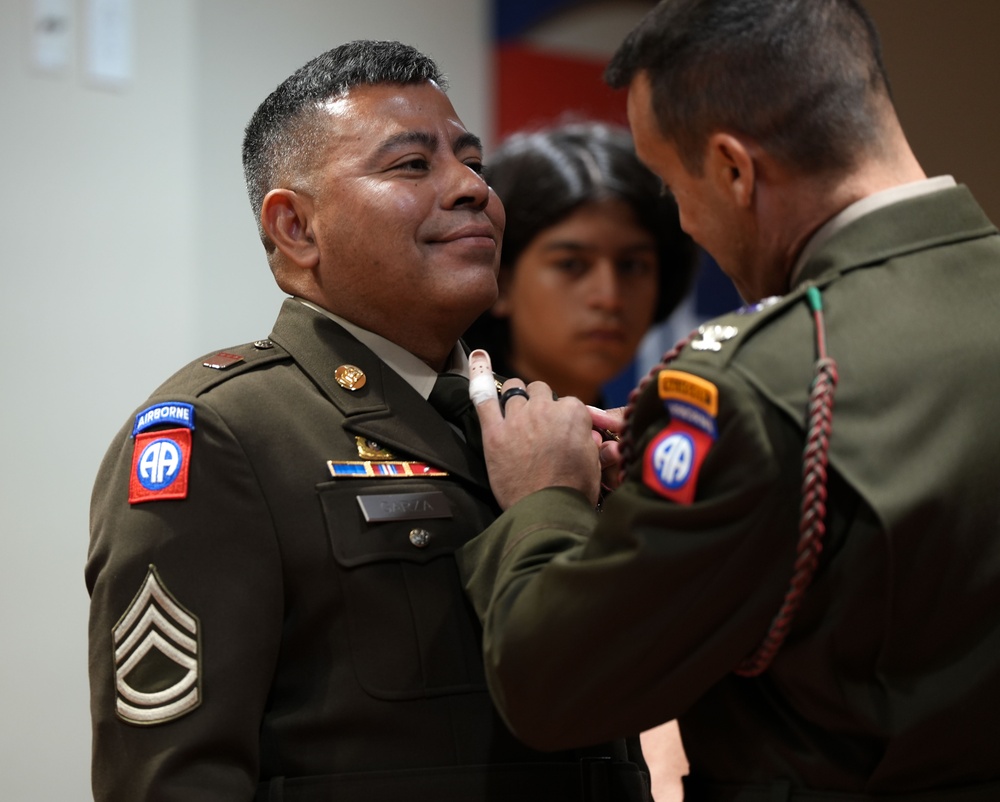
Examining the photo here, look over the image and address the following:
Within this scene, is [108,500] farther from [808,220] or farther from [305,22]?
[305,22]

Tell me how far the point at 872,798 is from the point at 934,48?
236 cm

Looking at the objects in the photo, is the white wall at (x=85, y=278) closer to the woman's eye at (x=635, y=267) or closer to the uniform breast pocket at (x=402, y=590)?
the woman's eye at (x=635, y=267)

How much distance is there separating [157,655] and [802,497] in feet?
2.34

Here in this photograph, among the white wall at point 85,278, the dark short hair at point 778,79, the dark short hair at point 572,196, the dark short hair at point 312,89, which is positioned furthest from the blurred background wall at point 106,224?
the dark short hair at point 778,79

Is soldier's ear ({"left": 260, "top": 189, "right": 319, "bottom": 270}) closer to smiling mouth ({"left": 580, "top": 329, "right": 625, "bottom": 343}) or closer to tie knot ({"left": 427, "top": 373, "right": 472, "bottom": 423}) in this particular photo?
tie knot ({"left": 427, "top": 373, "right": 472, "bottom": 423})

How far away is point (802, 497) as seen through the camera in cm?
113

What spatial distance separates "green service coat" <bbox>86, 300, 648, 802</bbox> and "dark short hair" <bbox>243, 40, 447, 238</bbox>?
0.36m

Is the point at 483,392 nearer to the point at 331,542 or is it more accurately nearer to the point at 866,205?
the point at 331,542

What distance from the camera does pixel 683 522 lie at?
1.13 m

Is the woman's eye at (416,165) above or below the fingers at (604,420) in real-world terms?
above

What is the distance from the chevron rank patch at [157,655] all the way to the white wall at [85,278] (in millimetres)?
1469

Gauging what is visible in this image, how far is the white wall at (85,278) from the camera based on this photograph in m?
2.77

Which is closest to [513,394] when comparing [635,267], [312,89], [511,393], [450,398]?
[511,393]

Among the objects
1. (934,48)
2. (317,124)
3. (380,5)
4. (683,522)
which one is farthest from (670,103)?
(380,5)
